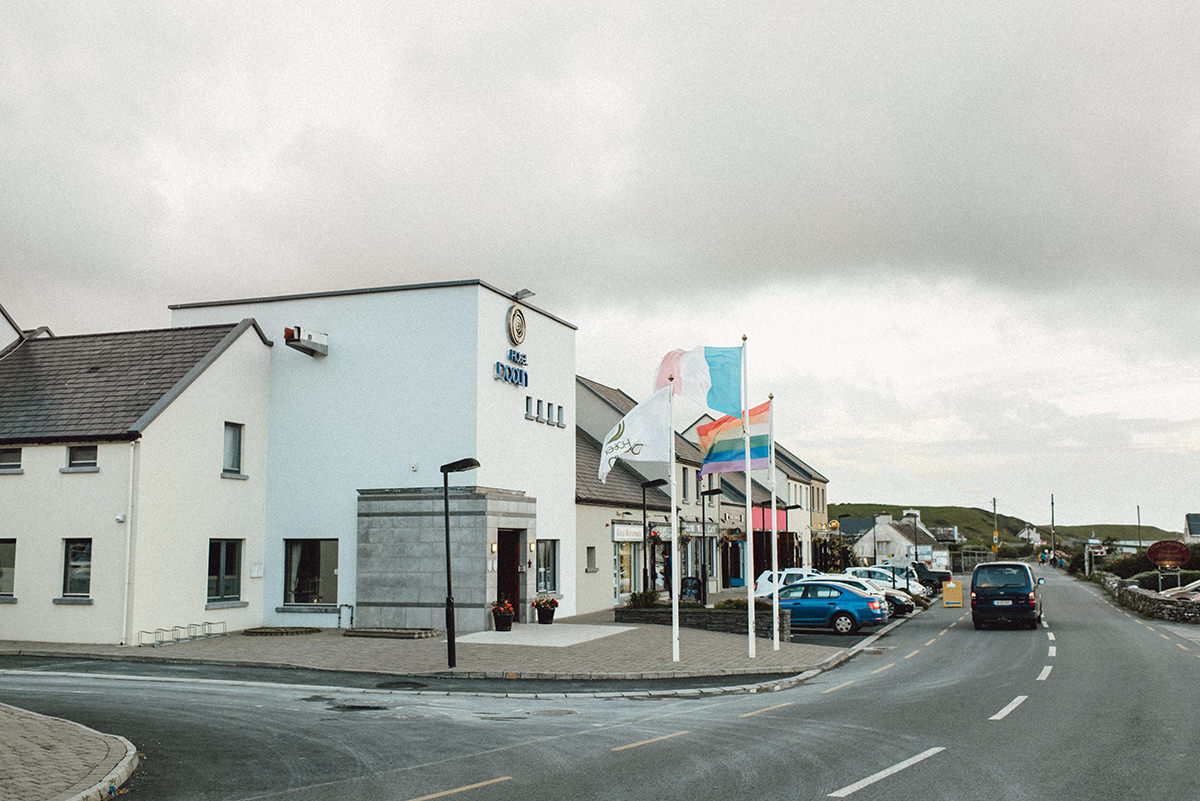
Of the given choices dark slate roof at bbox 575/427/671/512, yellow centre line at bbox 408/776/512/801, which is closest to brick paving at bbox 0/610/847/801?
yellow centre line at bbox 408/776/512/801

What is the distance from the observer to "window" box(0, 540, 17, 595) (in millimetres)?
24672

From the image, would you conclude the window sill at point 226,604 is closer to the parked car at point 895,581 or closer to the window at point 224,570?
the window at point 224,570

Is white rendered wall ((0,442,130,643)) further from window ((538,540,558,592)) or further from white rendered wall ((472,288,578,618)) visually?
window ((538,540,558,592))

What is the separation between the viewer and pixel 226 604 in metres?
26.8

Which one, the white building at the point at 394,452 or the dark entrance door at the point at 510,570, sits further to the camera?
the dark entrance door at the point at 510,570

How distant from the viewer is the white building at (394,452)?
26922 mm

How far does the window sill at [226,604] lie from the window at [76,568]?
3.08 meters

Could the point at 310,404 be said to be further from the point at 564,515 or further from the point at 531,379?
the point at 564,515

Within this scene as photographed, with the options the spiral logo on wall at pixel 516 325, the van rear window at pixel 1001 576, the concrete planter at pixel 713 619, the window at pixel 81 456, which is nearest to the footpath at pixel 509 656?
the concrete planter at pixel 713 619

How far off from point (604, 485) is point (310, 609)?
534 inches

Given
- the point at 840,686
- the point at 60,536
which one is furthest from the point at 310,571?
the point at 840,686

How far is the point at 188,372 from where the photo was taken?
1020 inches

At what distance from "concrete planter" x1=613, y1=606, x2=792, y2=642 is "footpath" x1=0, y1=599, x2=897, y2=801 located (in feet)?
1.80

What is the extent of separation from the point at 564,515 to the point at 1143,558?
52.6 meters
